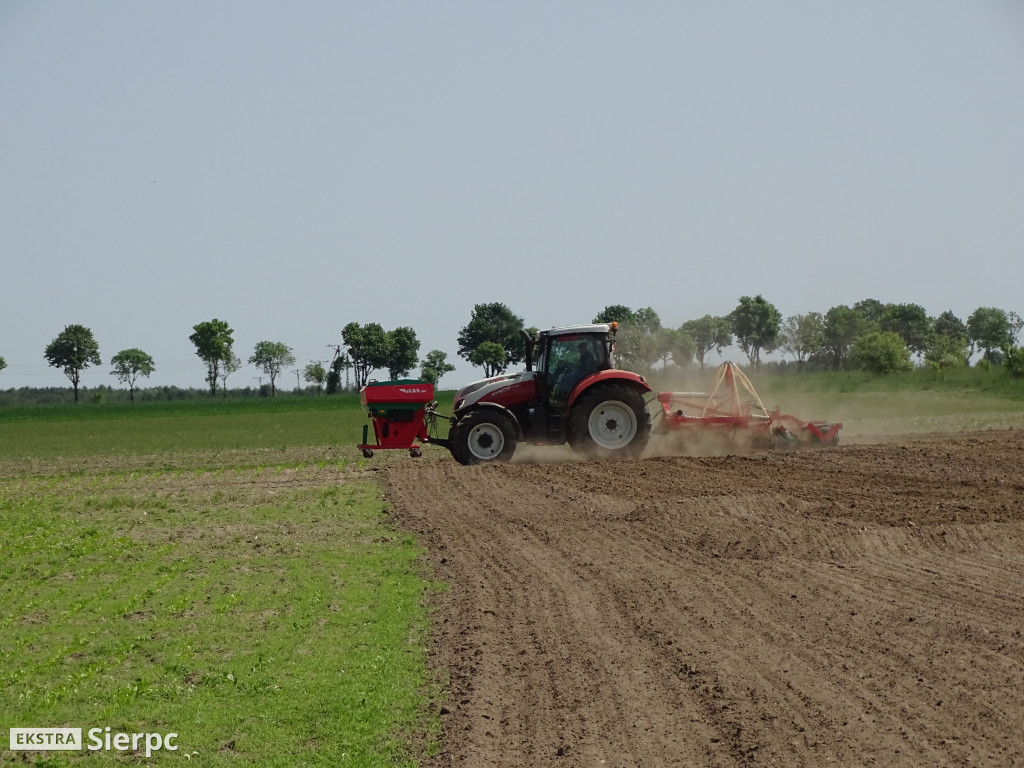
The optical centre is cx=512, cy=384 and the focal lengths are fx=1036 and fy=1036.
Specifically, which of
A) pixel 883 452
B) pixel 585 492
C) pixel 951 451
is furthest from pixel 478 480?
pixel 951 451

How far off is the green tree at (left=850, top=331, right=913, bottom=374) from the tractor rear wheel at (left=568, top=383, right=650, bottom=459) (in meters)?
26.5

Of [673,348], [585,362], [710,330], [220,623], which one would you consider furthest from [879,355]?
[220,623]

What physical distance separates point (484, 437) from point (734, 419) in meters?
4.81

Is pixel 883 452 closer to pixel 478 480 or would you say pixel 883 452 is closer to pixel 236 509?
pixel 478 480

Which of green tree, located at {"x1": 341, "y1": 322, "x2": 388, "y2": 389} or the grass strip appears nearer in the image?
the grass strip

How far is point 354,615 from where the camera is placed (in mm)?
8930

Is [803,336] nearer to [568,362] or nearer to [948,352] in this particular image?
[948,352]

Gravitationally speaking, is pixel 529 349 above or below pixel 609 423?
above

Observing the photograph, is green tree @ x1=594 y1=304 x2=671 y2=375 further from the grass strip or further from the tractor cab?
the grass strip

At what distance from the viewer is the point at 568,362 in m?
19.6

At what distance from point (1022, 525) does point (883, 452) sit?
778 cm

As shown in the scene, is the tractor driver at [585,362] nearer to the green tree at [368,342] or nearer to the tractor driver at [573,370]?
the tractor driver at [573,370]

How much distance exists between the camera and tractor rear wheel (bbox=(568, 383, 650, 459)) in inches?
762

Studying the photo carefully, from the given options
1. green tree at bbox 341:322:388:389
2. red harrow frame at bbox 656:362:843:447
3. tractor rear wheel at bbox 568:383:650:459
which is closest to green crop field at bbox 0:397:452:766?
tractor rear wheel at bbox 568:383:650:459
